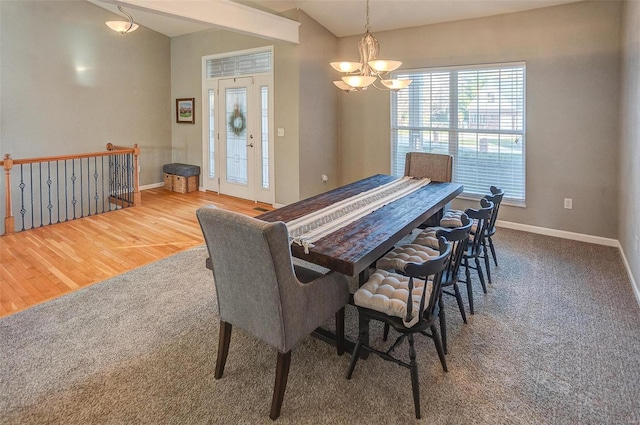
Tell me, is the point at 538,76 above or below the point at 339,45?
below

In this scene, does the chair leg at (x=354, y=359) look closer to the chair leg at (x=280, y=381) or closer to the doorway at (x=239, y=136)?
the chair leg at (x=280, y=381)

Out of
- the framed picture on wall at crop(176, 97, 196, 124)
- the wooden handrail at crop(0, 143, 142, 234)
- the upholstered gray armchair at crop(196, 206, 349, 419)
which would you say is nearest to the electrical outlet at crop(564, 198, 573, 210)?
the upholstered gray armchair at crop(196, 206, 349, 419)

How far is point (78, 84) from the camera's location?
20.4 ft

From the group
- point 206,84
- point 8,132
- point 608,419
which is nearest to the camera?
point 608,419

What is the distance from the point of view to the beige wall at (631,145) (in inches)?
122

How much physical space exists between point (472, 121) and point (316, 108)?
2181 mm

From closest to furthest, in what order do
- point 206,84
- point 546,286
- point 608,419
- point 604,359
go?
point 608,419
point 604,359
point 546,286
point 206,84

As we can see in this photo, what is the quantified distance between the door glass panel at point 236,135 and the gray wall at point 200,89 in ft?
2.36

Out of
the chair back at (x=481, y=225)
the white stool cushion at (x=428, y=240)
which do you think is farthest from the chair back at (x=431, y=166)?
the white stool cushion at (x=428, y=240)

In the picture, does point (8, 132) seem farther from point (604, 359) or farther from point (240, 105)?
point (604, 359)

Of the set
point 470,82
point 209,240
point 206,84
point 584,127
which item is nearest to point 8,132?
point 206,84

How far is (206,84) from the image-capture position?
6.86 meters

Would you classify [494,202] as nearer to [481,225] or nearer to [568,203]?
[481,225]

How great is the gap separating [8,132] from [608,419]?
7147 mm
